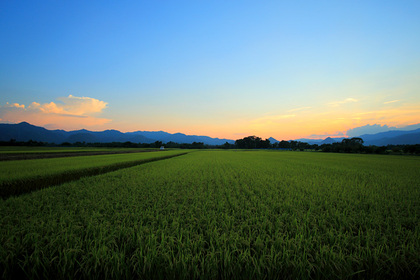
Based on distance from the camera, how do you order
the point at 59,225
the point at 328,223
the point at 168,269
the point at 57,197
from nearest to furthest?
the point at 168,269 < the point at 59,225 < the point at 328,223 < the point at 57,197

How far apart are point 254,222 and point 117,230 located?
285 centimetres

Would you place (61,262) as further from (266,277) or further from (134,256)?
(266,277)

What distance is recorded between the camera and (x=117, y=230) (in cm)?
320

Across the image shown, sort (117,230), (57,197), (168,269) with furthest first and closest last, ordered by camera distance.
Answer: (57,197) < (117,230) < (168,269)

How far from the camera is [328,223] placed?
12.1ft

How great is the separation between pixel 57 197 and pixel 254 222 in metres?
6.55

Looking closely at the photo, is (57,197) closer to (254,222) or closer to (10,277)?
(10,277)

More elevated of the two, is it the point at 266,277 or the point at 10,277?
the point at 266,277

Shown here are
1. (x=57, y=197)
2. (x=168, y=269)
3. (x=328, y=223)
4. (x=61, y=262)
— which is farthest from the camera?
(x=57, y=197)

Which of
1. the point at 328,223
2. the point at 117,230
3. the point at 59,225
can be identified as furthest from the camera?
the point at 328,223

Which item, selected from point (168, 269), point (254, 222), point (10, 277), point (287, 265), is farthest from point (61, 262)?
point (254, 222)

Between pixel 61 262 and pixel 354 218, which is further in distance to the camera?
pixel 354 218

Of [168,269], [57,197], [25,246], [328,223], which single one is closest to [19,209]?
[57,197]

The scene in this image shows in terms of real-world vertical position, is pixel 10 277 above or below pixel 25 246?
below
